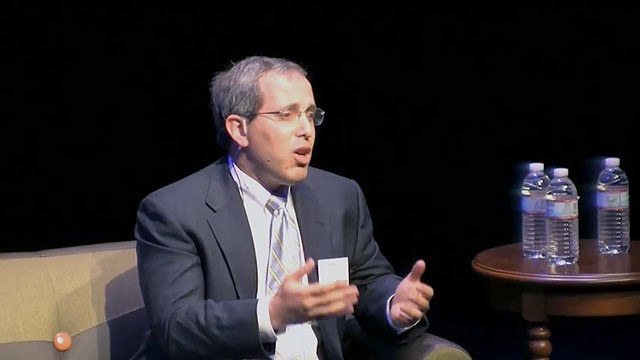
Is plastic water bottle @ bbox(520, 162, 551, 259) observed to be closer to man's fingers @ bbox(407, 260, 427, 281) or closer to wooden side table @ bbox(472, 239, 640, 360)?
wooden side table @ bbox(472, 239, 640, 360)

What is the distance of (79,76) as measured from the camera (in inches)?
154

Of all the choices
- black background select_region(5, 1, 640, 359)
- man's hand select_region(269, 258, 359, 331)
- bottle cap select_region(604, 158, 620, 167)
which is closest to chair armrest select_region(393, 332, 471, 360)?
man's hand select_region(269, 258, 359, 331)

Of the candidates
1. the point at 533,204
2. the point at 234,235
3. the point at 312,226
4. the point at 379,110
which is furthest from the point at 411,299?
the point at 379,110

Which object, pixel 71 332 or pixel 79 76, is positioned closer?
pixel 71 332

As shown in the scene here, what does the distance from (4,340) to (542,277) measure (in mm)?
1562

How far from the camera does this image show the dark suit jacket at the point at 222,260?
8.64 ft

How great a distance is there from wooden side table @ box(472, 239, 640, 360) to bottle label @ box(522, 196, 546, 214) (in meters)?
0.21

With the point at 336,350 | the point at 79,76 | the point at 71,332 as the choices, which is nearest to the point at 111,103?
the point at 79,76

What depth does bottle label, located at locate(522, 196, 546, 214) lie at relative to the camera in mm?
3691

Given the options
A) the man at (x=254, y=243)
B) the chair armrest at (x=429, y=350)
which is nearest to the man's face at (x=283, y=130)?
the man at (x=254, y=243)

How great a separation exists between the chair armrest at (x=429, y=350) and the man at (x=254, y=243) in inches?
1.8

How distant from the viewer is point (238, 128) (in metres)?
2.93

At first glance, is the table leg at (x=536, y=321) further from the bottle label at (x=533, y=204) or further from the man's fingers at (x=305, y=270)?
the man's fingers at (x=305, y=270)

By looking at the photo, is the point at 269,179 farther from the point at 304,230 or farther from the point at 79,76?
the point at 79,76
